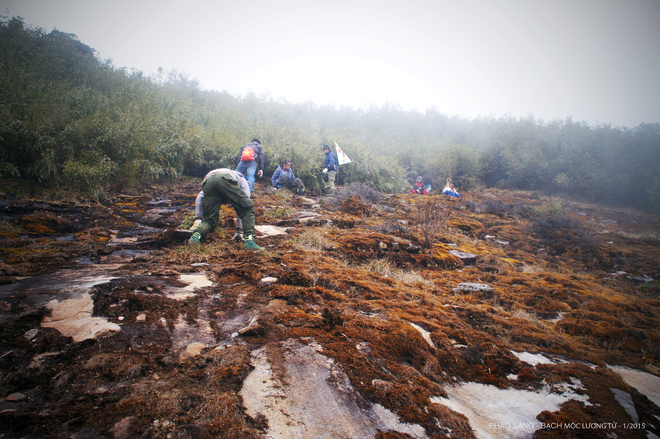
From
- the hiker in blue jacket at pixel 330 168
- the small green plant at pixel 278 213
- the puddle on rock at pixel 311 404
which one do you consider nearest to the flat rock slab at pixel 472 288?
the puddle on rock at pixel 311 404

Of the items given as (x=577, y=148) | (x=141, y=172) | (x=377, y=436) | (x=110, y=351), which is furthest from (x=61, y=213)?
(x=577, y=148)

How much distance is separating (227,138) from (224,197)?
7778 mm

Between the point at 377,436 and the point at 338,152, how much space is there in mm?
13127

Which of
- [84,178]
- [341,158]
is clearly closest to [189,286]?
[84,178]

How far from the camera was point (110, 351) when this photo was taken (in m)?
1.67

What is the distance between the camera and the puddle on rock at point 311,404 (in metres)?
1.33

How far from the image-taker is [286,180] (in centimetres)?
1100

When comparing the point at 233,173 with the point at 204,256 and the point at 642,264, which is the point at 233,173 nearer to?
the point at 204,256

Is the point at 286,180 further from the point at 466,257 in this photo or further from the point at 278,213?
the point at 466,257

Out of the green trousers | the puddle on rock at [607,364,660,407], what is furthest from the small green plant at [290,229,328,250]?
the puddle on rock at [607,364,660,407]

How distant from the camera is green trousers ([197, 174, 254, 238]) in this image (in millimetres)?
4609

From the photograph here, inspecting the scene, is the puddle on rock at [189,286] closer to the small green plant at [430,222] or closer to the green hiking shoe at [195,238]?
the green hiking shoe at [195,238]

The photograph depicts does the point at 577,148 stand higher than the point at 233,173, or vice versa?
the point at 577,148

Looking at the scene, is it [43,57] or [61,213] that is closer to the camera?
[61,213]
